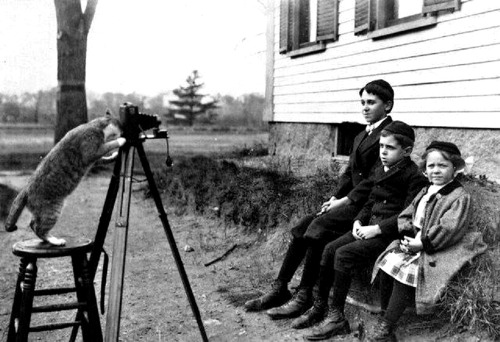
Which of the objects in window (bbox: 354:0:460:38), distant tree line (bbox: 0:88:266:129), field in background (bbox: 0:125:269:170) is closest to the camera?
window (bbox: 354:0:460:38)

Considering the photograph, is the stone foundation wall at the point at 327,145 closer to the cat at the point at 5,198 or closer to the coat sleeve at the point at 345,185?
the coat sleeve at the point at 345,185

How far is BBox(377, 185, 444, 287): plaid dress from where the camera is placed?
3.15 metres

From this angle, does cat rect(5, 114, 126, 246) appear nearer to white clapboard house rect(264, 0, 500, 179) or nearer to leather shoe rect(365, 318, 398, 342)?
leather shoe rect(365, 318, 398, 342)

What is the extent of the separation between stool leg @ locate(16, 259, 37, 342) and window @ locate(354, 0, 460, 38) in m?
5.04

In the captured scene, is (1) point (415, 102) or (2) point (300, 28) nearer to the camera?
(1) point (415, 102)

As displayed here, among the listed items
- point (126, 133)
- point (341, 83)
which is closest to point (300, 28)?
point (341, 83)

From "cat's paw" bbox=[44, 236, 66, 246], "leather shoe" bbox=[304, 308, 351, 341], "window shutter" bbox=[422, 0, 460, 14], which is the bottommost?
"leather shoe" bbox=[304, 308, 351, 341]

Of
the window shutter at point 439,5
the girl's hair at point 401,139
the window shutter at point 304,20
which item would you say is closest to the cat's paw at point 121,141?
the girl's hair at point 401,139

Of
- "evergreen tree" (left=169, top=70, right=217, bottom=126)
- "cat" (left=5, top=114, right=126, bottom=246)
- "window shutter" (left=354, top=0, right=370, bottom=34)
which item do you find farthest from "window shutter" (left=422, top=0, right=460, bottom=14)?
"evergreen tree" (left=169, top=70, right=217, bottom=126)

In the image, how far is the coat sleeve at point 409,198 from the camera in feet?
11.3

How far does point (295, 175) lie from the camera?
6.99 m

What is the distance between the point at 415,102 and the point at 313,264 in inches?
139

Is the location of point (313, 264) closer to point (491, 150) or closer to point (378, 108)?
point (378, 108)

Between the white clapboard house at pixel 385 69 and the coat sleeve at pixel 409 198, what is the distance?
2.44m
